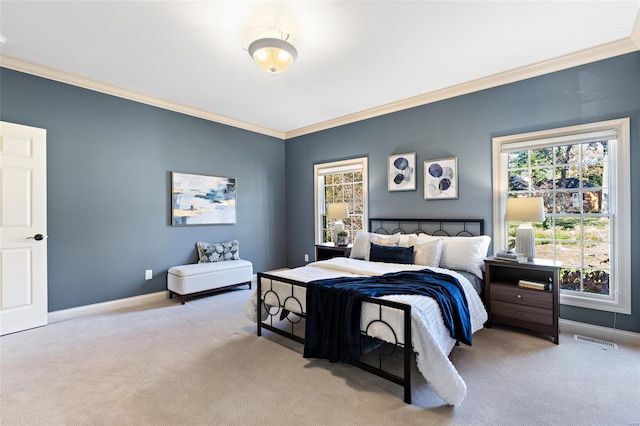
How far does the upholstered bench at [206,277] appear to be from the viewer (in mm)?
4121

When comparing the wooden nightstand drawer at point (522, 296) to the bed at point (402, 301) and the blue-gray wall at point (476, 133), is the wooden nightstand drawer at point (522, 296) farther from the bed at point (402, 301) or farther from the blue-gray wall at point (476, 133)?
the blue-gray wall at point (476, 133)

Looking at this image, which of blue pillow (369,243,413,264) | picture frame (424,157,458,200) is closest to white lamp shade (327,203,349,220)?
blue pillow (369,243,413,264)

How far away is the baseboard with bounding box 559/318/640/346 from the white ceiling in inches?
107

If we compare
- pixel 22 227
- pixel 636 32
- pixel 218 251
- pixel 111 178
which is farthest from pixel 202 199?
pixel 636 32

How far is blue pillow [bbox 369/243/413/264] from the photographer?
3.52 m

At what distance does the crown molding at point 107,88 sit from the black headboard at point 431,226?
2972mm

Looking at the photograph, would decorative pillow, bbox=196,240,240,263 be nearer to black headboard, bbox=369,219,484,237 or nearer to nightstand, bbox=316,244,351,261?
nightstand, bbox=316,244,351,261

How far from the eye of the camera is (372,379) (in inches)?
88.4

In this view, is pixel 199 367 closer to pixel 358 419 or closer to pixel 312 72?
pixel 358 419

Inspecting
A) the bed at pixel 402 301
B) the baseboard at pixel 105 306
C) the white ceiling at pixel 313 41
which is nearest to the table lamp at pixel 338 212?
the bed at pixel 402 301

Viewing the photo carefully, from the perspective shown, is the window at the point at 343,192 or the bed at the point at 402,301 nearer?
the bed at the point at 402,301

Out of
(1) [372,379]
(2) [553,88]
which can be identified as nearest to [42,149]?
(1) [372,379]

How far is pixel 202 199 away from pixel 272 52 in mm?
2881

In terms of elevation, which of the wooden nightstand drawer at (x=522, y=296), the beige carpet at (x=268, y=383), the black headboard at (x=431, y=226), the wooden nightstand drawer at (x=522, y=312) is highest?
the black headboard at (x=431, y=226)
